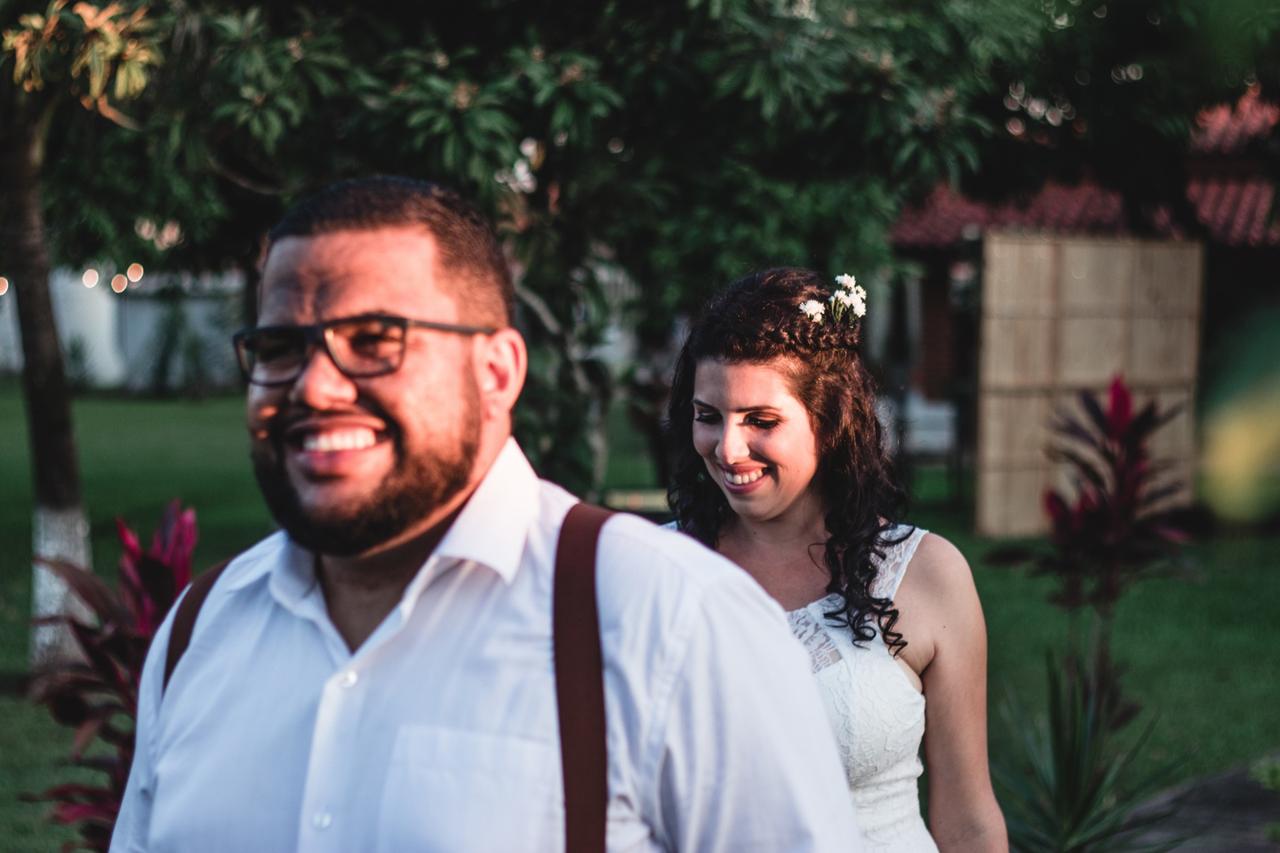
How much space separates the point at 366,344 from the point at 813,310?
133 centimetres

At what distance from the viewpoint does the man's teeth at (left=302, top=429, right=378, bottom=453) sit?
1588 mm

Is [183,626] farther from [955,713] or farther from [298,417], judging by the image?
[955,713]

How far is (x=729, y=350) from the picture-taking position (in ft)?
8.96

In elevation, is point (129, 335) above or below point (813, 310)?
above

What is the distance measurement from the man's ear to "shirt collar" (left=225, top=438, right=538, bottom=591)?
0.18ft

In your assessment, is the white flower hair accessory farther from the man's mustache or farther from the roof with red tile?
the roof with red tile

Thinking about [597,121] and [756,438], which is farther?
[597,121]

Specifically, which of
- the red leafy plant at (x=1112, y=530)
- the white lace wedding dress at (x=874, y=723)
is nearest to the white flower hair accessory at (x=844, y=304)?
the white lace wedding dress at (x=874, y=723)

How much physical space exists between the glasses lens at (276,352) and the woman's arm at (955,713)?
1389 millimetres

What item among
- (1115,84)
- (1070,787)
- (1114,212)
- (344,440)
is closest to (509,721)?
(344,440)

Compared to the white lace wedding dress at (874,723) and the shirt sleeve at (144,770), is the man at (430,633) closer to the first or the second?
the shirt sleeve at (144,770)

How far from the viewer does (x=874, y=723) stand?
255 centimetres

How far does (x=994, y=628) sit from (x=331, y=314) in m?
8.21

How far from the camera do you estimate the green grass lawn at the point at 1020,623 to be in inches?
274
